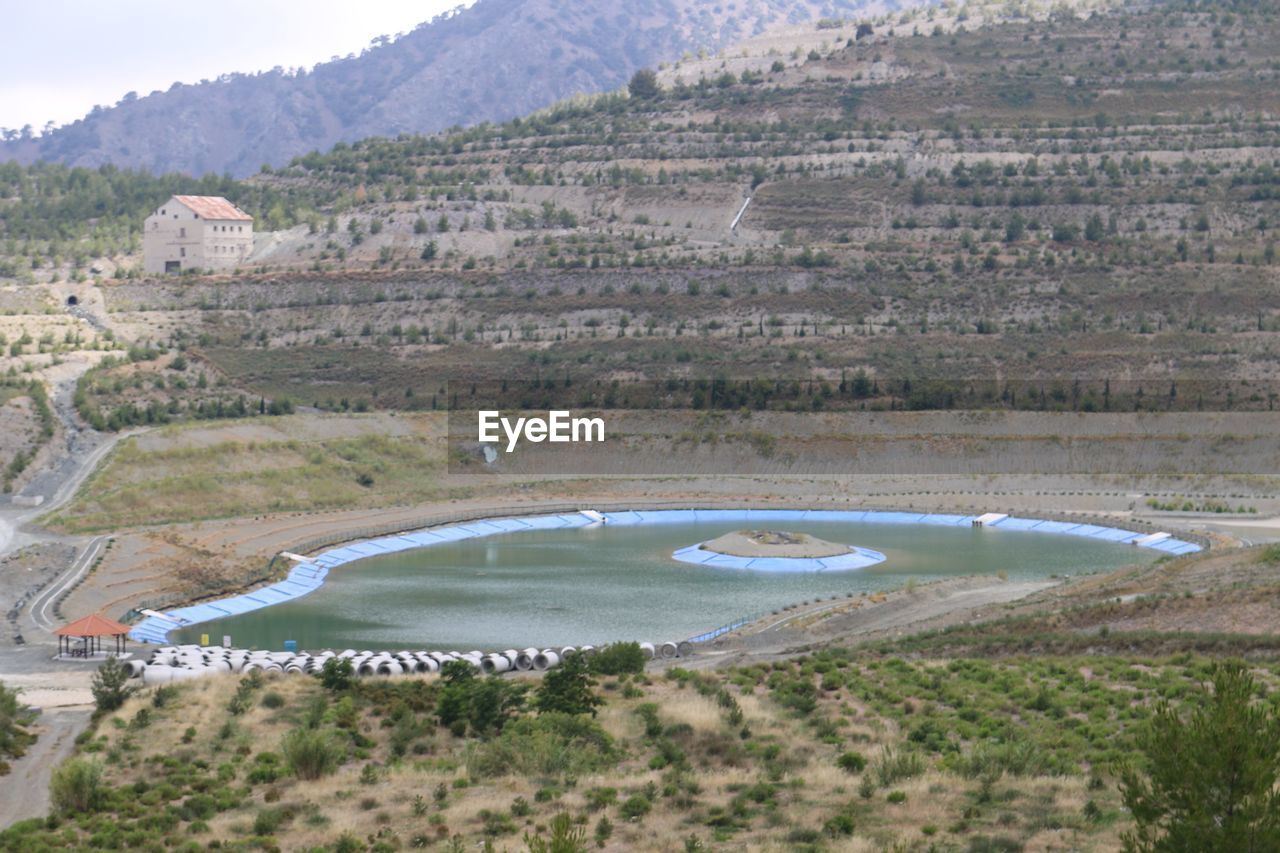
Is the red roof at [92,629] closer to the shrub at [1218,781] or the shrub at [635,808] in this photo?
the shrub at [635,808]

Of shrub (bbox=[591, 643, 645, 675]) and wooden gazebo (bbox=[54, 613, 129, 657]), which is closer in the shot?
shrub (bbox=[591, 643, 645, 675])

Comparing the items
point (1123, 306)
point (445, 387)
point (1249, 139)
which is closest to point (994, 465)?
point (1123, 306)

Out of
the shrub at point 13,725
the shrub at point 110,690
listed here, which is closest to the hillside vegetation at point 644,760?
the shrub at point 110,690

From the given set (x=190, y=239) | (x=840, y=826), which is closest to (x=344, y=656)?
(x=840, y=826)

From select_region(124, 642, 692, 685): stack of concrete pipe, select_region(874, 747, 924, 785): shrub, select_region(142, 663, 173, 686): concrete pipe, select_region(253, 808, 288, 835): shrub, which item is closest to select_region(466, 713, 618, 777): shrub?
select_region(253, 808, 288, 835): shrub

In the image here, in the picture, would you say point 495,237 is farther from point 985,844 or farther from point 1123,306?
point 985,844

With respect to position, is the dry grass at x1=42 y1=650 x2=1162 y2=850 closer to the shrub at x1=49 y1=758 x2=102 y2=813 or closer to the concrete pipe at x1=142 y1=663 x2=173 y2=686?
the shrub at x1=49 y1=758 x2=102 y2=813

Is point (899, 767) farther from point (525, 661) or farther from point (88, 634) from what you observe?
point (88, 634)
